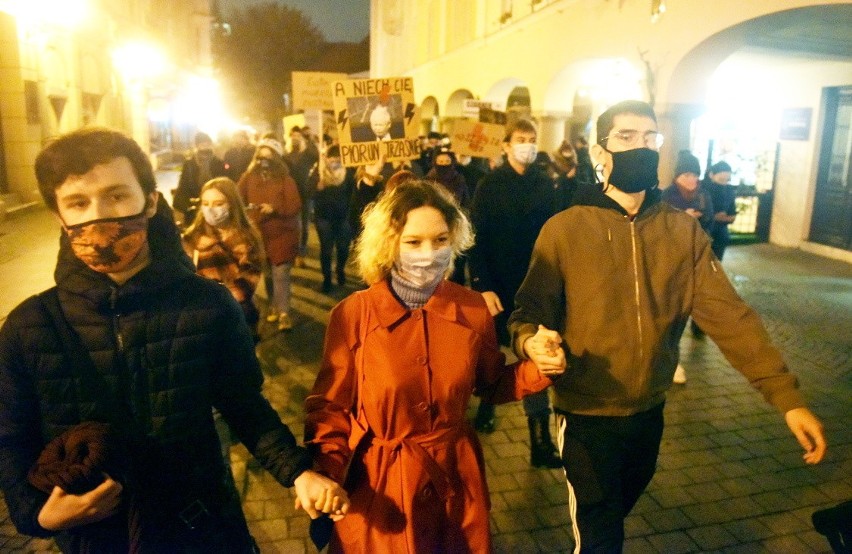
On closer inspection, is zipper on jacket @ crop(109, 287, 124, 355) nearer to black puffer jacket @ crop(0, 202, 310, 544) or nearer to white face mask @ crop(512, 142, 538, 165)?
black puffer jacket @ crop(0, 202, 310, 544)

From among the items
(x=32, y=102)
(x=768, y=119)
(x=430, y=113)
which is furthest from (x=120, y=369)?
(x=430, y=113)

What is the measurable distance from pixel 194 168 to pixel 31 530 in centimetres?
828

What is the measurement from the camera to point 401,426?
227 centimetres

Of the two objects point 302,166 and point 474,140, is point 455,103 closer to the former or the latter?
point 302,166

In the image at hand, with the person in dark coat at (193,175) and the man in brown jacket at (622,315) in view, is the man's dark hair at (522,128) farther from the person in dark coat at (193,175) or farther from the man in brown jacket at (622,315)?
the person in dark coat at (193,175)

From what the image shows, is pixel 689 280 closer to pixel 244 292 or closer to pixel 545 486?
pixel 545 486

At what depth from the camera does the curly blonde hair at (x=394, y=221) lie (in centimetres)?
246

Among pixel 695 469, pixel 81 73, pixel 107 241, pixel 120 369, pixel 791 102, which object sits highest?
pixel 81 73

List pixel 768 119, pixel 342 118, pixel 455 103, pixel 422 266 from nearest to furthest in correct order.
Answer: pixel 422 266, pixel 342 118, pixel 768 119, pixel 455 103

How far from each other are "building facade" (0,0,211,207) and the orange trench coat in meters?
3.65

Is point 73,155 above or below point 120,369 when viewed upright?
above

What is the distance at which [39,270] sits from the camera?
9.39 metres

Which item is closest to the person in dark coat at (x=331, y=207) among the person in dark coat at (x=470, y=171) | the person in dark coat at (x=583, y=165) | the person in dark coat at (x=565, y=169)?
the person in dark coat at (x=470, y=171)

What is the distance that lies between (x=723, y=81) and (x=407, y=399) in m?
14.6
